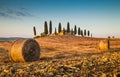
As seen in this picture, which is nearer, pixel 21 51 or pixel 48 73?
pixel 48 73

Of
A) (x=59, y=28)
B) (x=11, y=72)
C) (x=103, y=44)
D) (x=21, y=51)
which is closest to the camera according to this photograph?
(x=11, y=72)

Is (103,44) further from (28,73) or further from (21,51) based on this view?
(28,73)

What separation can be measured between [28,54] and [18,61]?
2.84 feet

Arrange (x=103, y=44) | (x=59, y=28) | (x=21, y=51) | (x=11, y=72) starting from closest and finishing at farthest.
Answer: (x=11, y=72) → (x=21, y=51) → (x=103, y=44) → (x=59, y=28)

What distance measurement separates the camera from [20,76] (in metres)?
8.63

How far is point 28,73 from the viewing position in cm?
895

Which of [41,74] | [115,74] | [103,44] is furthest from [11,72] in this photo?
[103,44]

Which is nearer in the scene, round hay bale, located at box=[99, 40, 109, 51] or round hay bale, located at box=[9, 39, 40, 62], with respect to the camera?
round hay bale, located at box=[9, 39, 40, 62]

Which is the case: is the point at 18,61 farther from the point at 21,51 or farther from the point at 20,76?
the point at 20,76

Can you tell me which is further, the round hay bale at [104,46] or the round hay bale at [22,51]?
the round hay bale at [104,46]

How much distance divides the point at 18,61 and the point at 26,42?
144 cm

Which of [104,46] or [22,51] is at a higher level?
[22,51]

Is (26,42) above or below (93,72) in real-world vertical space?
above

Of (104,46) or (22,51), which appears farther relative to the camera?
(104,46)
